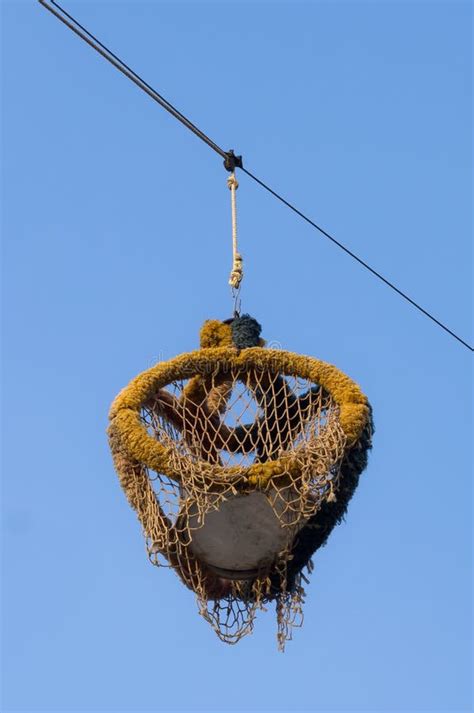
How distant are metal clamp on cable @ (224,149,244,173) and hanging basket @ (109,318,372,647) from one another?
959 mm

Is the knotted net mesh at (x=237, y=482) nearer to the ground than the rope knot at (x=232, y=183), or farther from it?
nearer to the ground

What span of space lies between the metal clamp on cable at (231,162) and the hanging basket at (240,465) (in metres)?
0.96

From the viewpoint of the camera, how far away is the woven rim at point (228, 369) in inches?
360

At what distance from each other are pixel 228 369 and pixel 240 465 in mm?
577

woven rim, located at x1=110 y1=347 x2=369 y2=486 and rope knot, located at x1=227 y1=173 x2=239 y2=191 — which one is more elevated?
rope knot, located at x1=227 y1=173 x2=239 y2=191

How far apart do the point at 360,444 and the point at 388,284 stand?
136 centimetres

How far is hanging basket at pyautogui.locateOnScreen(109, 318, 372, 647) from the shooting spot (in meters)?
9.23

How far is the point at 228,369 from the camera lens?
954 cm

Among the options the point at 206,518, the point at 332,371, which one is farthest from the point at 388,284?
the point at 206,518

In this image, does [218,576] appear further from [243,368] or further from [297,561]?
[243,368]

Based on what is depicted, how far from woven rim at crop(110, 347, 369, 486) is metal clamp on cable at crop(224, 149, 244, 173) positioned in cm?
118

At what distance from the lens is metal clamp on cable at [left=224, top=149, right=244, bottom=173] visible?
33.5 ft

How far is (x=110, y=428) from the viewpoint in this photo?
9336 millimetres

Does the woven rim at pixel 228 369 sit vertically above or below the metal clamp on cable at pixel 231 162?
below
